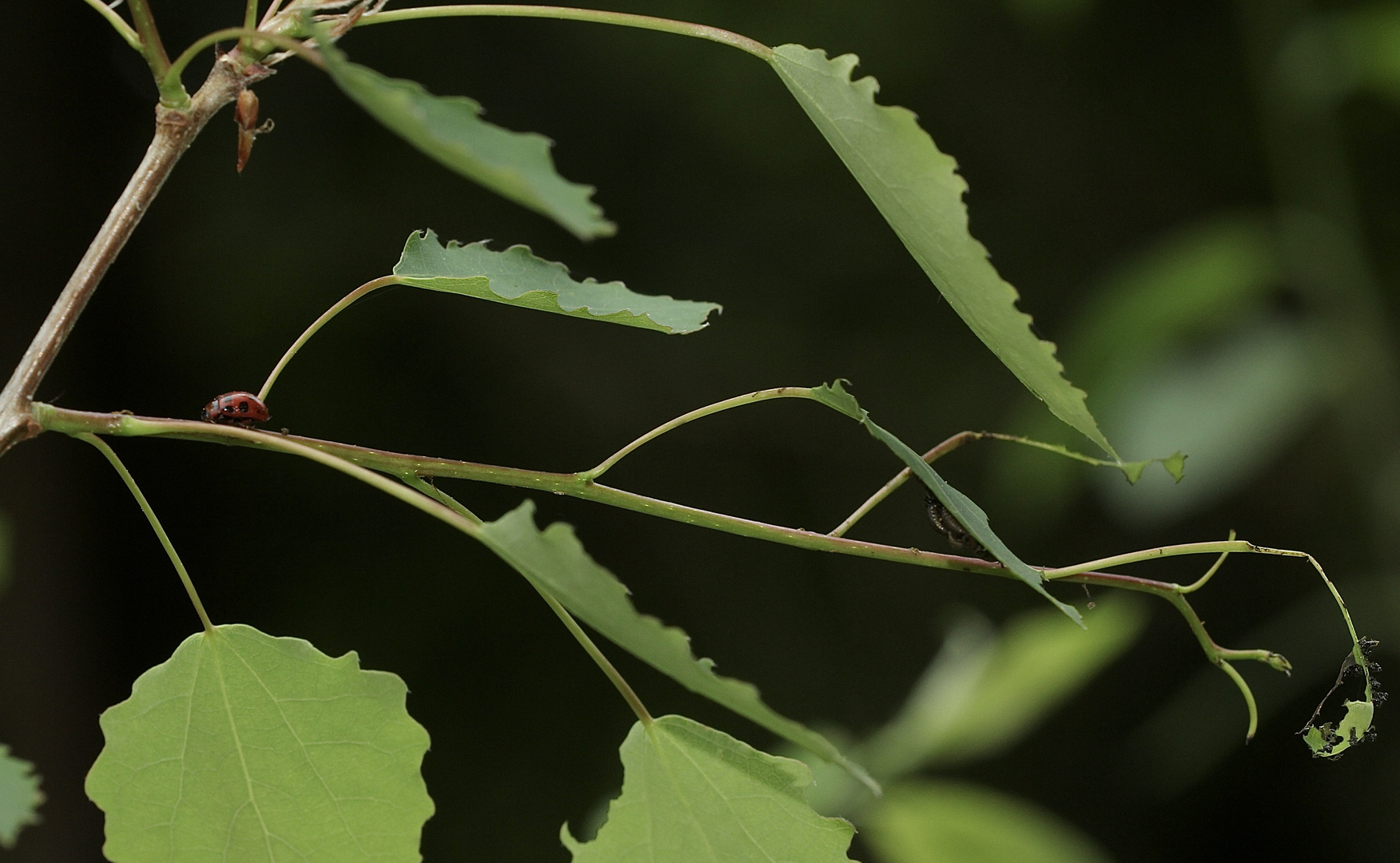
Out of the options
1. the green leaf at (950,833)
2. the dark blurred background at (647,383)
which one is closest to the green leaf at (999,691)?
the green leaf at (950,833)

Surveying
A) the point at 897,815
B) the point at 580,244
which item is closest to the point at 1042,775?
the point at 580,244

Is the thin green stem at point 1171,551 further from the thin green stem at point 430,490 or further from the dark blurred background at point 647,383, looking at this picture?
the dark blurred background at point 647,383

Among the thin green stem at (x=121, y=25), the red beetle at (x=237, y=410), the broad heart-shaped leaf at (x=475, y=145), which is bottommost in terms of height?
the red beetle at (x=237, y=410)

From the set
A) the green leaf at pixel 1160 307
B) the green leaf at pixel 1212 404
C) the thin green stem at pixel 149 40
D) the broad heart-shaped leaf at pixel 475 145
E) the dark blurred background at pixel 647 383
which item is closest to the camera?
the broad heart-shaped leaf at pixel 475 145

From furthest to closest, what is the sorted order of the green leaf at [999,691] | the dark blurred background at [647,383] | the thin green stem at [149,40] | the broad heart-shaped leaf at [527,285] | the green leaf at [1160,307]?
the dark blurred background at [647,383] → the green leaf at [1160,307] → the green leaf at [999,691] → the broad heart-shaped leaf at [527,285] → the thin green stem at [149,40]

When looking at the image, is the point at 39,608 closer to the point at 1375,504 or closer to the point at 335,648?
the point at 335,648

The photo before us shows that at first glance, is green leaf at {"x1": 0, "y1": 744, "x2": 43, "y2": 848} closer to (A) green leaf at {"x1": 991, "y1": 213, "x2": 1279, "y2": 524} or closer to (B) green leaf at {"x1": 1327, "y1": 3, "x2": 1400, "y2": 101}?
(A) green leaf at {"x1": 991, "y1": 213, "x2": 1279, "y2": 524}
